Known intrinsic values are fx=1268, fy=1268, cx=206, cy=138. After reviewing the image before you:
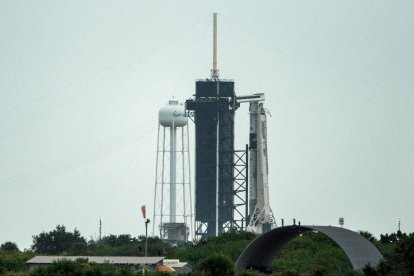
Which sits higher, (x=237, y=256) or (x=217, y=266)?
(x=237, y=256)

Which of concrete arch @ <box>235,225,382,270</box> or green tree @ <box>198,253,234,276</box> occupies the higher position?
concrete arch @ <box>235,225,382,270</box>

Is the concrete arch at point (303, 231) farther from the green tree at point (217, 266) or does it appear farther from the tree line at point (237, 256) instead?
the green tree at point (217, 266)

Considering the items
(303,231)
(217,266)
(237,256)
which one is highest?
(237,256)

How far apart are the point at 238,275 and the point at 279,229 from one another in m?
7.38

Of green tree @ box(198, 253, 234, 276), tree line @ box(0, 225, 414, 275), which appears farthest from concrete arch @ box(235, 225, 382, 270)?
green tree @ box(198, 253, 234, 276)

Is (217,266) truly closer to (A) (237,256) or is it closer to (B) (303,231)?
(B) (303,231)

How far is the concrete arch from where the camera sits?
334 feet

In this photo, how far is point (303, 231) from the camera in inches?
4186

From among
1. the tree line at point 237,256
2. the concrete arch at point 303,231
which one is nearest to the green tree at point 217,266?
the tree line at point 237,256

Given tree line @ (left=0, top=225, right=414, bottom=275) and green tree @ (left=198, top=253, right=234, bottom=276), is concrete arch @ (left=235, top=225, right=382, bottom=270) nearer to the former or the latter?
tree line @ (left=0, top=225, right=414, bottom=275)

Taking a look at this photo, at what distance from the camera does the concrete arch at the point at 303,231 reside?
10181 cm

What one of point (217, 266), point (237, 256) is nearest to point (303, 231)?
point (217, 266)

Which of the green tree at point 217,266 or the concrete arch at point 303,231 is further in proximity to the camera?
the concrete arch at point 303,231

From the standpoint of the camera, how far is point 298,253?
147625mm
